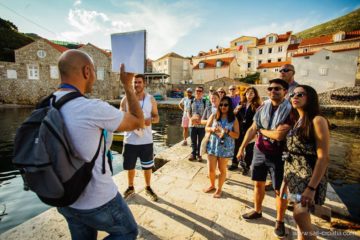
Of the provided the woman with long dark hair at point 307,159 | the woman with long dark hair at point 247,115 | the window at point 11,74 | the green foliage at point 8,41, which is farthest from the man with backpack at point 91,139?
the green foliage at point 8,41

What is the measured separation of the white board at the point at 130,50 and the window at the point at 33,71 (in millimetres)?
32637

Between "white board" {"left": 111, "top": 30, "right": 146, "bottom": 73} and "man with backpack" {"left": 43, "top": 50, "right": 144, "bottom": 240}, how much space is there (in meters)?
0.21

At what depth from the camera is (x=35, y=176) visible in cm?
109

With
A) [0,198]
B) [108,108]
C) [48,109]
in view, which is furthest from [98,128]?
[0,198]

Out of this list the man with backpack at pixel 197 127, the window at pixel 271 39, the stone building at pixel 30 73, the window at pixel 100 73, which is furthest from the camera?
the window at pixel 271 39

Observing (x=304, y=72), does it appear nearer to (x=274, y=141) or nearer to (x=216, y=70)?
(x=216, y=70)

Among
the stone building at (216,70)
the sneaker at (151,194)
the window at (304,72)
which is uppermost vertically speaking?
the stone building at (216,70)

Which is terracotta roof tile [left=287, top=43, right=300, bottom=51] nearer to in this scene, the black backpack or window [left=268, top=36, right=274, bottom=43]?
window [left=268, top=36, right=274, bottom=43]

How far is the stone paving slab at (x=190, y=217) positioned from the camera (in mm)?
2577

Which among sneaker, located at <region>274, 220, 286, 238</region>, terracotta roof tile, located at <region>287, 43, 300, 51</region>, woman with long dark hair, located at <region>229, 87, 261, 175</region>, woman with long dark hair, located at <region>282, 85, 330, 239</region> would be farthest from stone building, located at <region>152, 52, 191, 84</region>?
woman with long dark hair, located at <region>282, 85, 330, 239</region>

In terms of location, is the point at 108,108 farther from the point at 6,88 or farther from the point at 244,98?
the point at 6,88

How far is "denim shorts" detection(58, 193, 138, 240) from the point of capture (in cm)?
139

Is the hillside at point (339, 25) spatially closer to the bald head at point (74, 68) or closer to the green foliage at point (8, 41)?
the green foliage at point (8, 41)

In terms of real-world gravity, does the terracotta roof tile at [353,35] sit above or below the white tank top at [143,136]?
above
